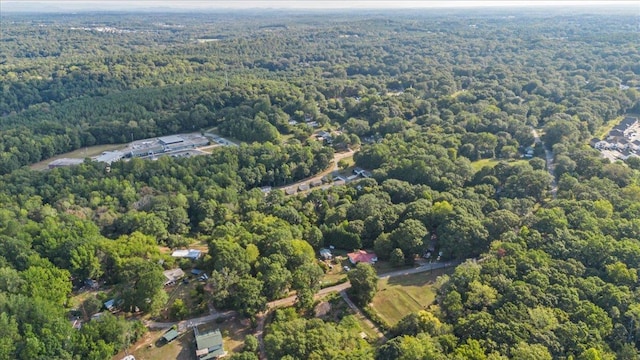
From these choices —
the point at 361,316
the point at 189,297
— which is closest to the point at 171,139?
the point at 189,297

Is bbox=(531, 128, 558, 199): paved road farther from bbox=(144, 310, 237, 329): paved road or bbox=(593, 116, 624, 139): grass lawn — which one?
bbox=(144, 310, 237, 329): paved road

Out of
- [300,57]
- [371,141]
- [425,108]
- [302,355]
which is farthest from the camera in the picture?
[300,57]

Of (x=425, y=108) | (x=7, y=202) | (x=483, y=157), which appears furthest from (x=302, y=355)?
(x=425, y=108)

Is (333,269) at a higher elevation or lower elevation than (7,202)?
lower

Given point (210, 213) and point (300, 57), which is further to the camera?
point (300, 57)

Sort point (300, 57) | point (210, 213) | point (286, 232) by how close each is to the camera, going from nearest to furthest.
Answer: point (286, 232) → point (210, 213) → point (300, 57)

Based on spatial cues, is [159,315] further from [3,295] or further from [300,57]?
[300,57]

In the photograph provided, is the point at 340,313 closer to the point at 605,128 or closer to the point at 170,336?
the point at 170,336
